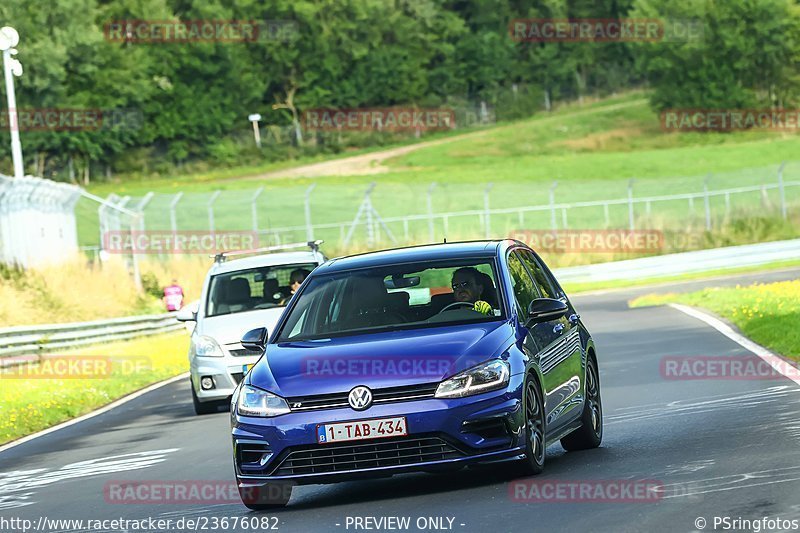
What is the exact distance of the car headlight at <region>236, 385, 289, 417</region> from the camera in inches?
372

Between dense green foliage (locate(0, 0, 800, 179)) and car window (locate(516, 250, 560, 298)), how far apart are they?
3125 inches

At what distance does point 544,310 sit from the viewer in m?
10.3

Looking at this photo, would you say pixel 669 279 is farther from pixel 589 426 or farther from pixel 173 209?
pixel 589 426

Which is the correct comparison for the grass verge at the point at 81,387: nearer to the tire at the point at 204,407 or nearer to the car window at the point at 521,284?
the tire at the point at 204,407

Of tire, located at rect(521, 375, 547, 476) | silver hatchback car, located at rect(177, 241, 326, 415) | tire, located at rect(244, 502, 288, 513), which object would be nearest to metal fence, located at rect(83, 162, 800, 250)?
silver hatchback car, located at rect(177, 241, 326, 415)

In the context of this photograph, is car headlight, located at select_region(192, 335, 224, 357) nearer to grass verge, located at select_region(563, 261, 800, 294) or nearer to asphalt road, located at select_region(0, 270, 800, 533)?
asphalt road, located at select_region(0, 270, 800, 533)

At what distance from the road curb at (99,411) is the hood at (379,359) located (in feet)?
23.4

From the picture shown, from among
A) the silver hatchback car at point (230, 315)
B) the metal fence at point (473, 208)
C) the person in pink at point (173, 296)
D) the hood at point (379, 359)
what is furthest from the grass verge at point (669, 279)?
the hood at point (379, 359)

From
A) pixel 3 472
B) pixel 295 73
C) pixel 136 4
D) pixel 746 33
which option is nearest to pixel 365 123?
pixel 295 73

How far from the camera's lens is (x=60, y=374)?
80.0 ft

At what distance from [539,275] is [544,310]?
5.11 feet

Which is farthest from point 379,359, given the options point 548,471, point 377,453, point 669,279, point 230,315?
point 669,279

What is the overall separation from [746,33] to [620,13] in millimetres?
23106

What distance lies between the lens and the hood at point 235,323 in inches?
703
